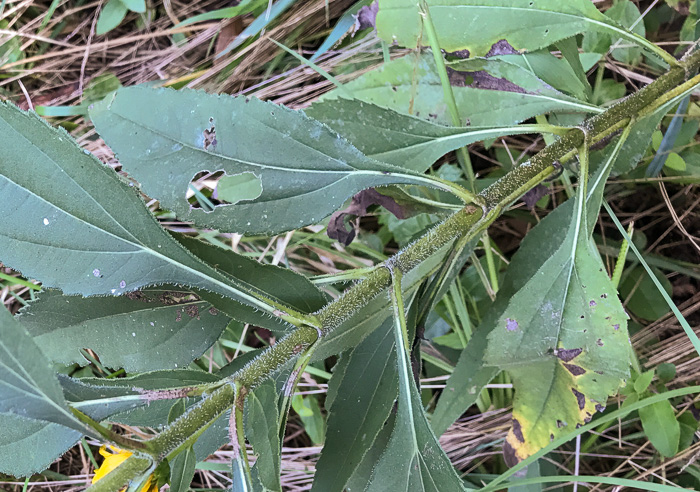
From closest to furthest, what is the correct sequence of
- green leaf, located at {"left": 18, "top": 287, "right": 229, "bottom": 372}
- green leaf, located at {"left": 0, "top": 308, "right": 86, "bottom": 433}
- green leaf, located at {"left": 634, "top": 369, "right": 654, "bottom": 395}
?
green leaf, located at {"left": 0, "top": 308, "right": 86, "bottom": 433}
green leaf, located at {"left": 18, "top": 287, "right": 229, "bottom": 372}
green leaf, located at {"left": 634, "top": 369, "right": 654, "bottom": 395}

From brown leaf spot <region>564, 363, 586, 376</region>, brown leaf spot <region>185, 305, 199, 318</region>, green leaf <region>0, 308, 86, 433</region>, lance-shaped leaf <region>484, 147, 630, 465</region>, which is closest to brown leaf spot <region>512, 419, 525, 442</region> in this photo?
lance-shaped leaf <region>484, 147, 630, 465</region>

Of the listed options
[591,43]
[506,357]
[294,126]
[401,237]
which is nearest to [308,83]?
[401,237]

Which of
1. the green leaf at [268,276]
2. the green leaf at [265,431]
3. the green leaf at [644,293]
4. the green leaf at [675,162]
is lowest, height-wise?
the green leaf at [644,293]

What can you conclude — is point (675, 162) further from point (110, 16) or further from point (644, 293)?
point (110, 16)

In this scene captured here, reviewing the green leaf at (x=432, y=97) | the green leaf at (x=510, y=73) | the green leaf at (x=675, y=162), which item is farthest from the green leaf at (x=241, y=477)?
the green leaf at (x=675, y=162)

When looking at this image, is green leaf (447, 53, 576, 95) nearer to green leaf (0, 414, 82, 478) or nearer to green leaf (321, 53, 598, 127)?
green leaf (321, 53, 598, 127)

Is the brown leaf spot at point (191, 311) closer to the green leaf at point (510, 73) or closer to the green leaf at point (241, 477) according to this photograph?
the green leaf at point (241, 477)
